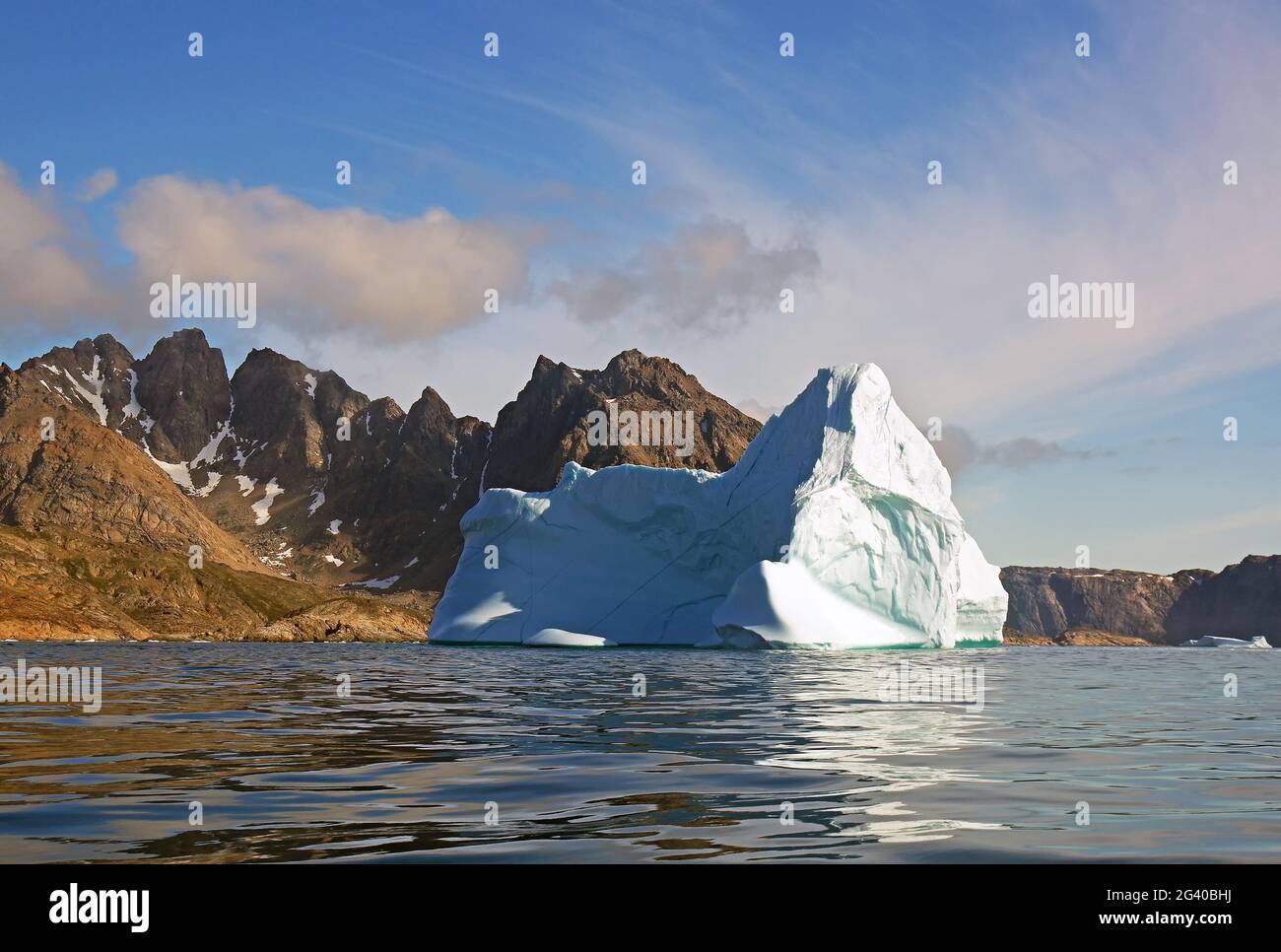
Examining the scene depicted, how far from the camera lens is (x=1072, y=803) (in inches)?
374

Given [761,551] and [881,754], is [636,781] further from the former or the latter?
[761,551]

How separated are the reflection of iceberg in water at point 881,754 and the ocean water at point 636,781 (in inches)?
2.1

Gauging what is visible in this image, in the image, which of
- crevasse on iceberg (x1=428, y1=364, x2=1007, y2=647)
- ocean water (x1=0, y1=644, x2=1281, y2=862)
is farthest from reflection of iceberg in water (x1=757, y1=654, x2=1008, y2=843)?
crevasse on iceberg (x1=428, y1=364, x2=1007, y2=647)

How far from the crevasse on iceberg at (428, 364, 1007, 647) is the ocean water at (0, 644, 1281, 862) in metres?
35.0

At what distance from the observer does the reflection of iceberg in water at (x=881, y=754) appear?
8.46 meters

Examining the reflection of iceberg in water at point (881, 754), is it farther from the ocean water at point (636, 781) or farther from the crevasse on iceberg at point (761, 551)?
the crevasse on iceberg at point (761, 551)

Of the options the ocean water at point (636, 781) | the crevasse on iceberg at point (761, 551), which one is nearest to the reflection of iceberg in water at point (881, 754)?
the ocean water at point (636, 781)

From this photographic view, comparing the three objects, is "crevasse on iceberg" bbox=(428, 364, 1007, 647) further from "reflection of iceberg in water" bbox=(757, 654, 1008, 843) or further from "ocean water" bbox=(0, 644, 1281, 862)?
"ocean water" bbox=(0, 644, 1281, 862)

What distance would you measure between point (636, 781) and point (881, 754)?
12.6 feet

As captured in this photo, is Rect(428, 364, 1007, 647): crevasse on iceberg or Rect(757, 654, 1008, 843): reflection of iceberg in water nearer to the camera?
Rect(757, 654, 1008, 843): reflection of iceberg in water

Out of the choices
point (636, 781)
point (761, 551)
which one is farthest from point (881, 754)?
point (761, 551)

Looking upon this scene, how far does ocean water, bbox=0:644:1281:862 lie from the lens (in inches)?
296

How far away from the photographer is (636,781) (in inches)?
424
